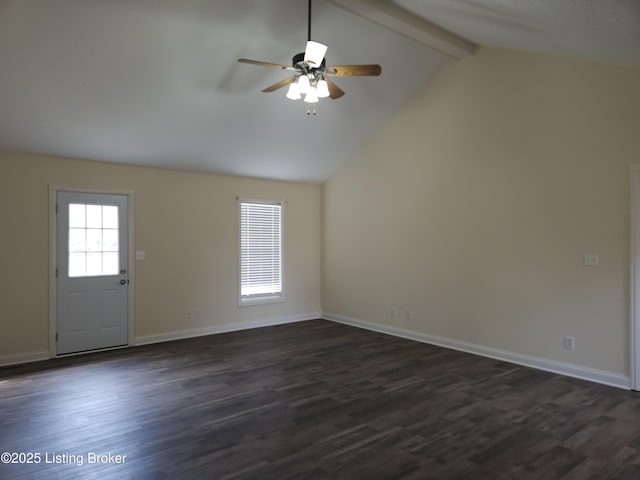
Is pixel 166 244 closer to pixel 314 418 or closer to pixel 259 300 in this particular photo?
pixel 259 300

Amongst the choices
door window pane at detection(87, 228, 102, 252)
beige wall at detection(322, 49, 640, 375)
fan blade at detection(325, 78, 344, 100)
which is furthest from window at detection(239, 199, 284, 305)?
fan blade at detection(325, 78, 344, 100)

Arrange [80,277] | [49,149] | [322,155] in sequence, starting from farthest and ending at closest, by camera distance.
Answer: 1. [322,155]
2. [80,277]
3. [49,149]

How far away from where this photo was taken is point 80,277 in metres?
5.37

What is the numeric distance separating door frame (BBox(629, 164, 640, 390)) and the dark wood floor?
26 centimetres

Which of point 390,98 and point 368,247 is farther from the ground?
point 390,98

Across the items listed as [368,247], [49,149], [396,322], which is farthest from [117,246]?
[396,322]

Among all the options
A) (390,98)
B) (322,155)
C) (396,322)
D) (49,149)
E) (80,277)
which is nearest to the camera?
(49,149)

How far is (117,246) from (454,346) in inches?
189

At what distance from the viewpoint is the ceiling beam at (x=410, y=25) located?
155 inches

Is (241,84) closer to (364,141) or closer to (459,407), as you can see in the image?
(364,141)

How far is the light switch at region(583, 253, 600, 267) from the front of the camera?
4.20 m

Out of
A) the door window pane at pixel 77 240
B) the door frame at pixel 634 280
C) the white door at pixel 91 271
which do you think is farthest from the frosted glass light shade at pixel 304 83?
the door window pane at pixel 77 240

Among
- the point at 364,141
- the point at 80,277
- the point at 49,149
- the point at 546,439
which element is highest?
the point at 364,141

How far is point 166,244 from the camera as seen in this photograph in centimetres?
608
